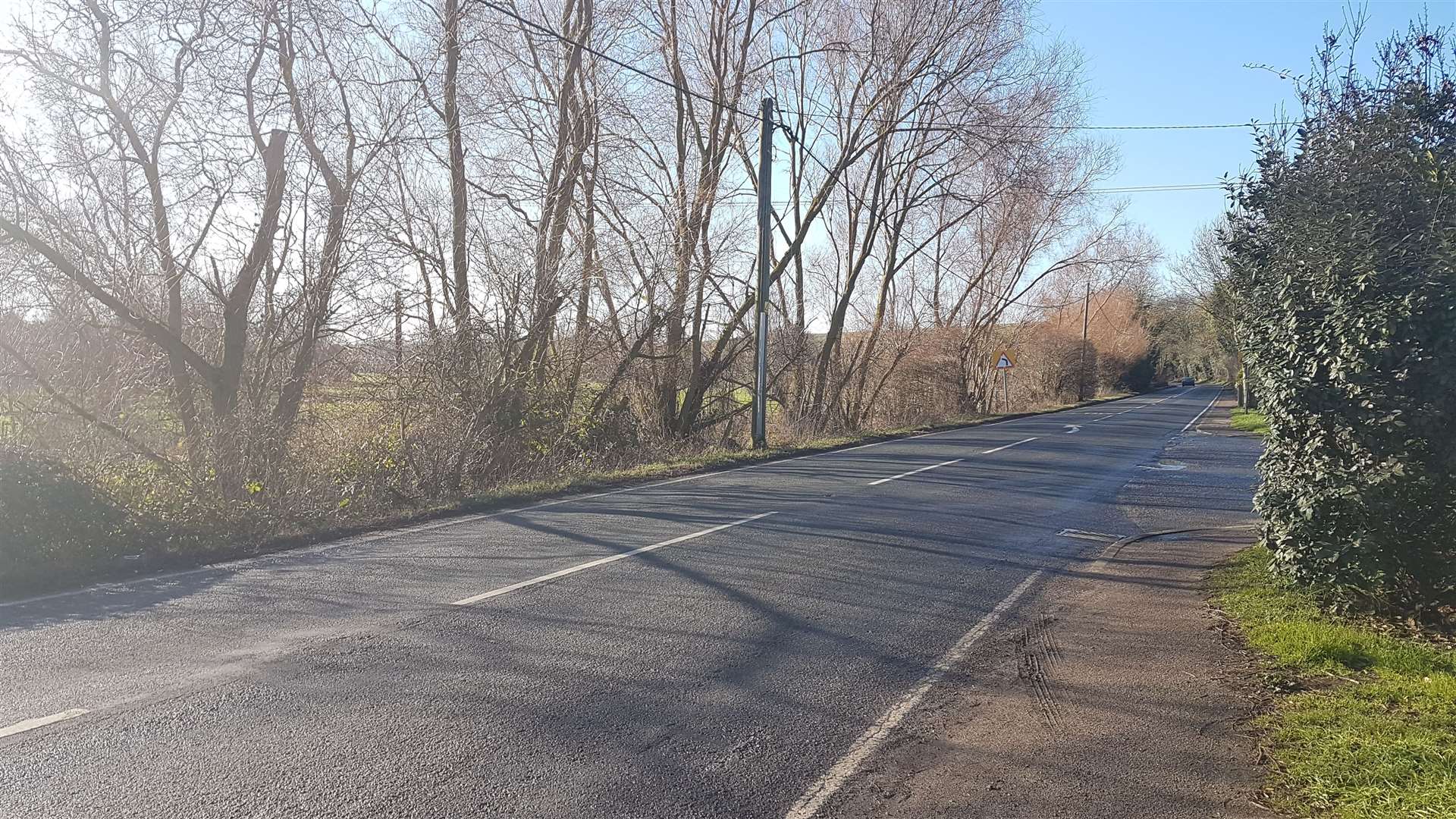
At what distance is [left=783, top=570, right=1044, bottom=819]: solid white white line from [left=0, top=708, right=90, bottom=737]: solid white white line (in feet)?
11.6

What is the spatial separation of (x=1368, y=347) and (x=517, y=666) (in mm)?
5561

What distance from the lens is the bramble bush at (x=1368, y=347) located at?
625 centimetres

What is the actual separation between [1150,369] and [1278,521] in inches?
3341

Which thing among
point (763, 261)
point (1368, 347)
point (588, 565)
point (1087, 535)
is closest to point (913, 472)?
point (1087, 535)

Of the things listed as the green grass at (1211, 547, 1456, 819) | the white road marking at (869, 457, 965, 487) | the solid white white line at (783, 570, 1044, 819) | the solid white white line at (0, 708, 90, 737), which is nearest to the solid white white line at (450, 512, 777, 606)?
the solid white white line at (0, 708, 90, 737)

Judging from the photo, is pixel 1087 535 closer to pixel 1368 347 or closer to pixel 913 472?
pixel 1368 347

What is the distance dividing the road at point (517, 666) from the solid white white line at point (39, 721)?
0.05ft

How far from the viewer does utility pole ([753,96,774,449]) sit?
22000 mm

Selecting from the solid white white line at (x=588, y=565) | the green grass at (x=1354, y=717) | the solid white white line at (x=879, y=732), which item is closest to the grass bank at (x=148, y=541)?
the solid white white line at (x=588, y=565)

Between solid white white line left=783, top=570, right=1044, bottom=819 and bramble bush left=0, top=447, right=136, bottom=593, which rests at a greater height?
bramble bush left=0, top=447, right=136, bottom=593

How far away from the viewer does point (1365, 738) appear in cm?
467

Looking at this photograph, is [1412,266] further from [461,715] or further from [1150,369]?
[1150,369]

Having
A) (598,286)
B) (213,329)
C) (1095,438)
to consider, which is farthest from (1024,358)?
(213,329)

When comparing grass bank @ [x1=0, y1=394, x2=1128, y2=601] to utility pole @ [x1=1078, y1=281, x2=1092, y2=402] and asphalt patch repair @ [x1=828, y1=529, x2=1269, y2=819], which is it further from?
utility pole @ [x1=1078, y1=281, x2=1092, y2=402]
